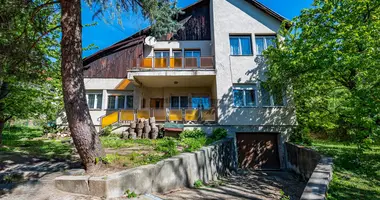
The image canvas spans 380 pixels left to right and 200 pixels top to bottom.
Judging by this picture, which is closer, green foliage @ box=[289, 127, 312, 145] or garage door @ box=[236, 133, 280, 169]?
green foliage @ box=[289, 127, 312, 145]

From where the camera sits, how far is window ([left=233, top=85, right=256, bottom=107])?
11352mm

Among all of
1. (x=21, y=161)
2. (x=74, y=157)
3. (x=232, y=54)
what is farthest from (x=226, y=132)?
(x=21, y=161)

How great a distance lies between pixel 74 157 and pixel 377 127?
949cm

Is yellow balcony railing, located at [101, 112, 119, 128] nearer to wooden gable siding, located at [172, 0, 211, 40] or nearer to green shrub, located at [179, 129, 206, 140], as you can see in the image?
green shrub, located at [179, 129, 206, 140]

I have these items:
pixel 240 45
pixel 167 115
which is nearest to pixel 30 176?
pixel 167 115

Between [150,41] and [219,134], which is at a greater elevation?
[150,41]

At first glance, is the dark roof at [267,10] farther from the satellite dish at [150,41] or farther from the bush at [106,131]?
the bush at [106,131]

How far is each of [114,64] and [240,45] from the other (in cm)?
955

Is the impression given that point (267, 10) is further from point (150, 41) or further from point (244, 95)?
point (150, 41)

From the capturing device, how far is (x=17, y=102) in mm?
8438

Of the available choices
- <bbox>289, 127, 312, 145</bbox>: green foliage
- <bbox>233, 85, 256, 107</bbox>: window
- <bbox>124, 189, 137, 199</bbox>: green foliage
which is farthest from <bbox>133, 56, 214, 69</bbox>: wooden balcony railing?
<bbox>124, 189, 137, 199</bbox>: green foliage

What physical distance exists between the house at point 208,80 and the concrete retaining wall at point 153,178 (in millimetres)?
4503

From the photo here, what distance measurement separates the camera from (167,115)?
456 inches

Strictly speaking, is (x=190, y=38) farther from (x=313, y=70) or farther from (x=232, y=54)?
(x=313, y=70)
